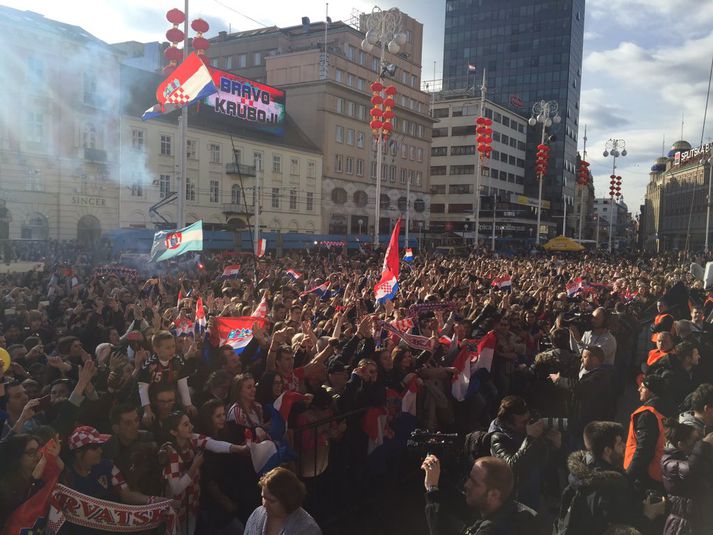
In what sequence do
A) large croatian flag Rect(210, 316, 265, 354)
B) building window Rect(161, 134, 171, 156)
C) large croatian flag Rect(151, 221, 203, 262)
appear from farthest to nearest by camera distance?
building window Rect(161, 134, 171, 156) < large croatian flag Rect(151, 221, 203, 262) < large croatian flag Rect(210, 316, 265, 354)

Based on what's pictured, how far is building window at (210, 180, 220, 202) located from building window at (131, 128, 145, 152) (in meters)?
7.27

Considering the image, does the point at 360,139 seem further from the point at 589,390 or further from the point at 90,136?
Answer: the point at 589,390

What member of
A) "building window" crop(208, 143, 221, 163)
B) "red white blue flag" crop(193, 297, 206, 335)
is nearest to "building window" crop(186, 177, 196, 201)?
"building window" crop(208, 143, 221, 163)

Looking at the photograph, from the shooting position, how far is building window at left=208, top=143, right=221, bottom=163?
1918 inches

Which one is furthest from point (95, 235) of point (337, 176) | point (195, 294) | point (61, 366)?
point (61, 366)

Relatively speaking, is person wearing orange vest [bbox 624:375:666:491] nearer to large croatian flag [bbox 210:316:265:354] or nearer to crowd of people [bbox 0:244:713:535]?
crowd of people [bbox 0:244:713:535]

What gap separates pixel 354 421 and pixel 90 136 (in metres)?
39.6

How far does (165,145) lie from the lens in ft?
147

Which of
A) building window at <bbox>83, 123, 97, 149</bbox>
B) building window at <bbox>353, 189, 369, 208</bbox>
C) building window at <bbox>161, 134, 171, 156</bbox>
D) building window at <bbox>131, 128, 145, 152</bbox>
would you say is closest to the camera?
building window at <bbox>83, 123, 97, 149</bbox>

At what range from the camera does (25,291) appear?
41.3 ft

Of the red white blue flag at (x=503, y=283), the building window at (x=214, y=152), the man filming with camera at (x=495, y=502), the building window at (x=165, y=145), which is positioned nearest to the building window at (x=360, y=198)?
the building window at (x=214, y=152)

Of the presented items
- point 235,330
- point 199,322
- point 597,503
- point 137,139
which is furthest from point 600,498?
point 137,139

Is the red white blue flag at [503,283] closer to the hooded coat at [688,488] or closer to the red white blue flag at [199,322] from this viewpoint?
the red white blue flag at [199,322]

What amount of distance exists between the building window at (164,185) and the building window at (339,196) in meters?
19.7
